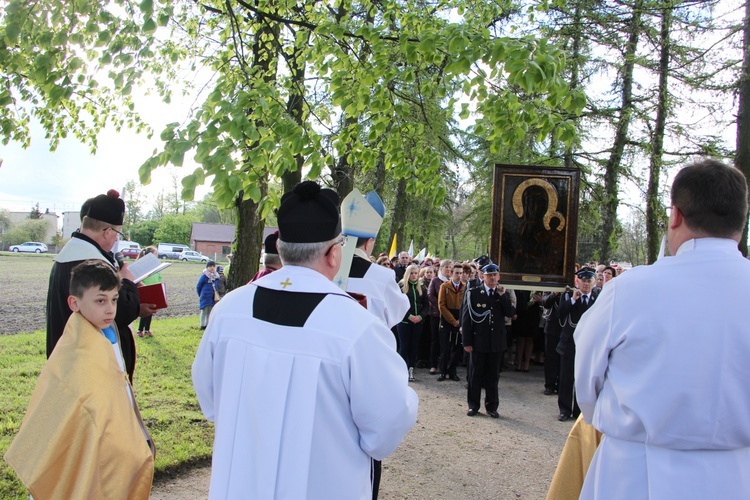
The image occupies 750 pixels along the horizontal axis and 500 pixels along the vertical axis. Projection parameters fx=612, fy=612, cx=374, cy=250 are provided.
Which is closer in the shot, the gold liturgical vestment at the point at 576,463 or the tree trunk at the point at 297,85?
the gold liturgical vestment at the point at 576,463

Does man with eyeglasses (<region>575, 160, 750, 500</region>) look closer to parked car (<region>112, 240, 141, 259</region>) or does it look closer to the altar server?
the altar server

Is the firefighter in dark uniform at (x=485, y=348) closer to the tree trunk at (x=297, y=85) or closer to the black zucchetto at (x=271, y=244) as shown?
the tree trunk at (x=297, y=85)

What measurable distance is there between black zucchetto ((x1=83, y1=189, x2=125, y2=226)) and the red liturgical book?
0.56m

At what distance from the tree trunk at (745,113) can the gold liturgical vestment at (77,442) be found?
36.7 ft

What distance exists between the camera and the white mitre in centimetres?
446

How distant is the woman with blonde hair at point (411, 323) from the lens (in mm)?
10820

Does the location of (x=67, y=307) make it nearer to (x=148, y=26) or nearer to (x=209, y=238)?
(x=148, y=26)

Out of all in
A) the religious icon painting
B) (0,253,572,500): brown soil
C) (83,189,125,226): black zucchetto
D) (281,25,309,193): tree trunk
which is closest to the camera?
(83,189,125,226): black zucchetto

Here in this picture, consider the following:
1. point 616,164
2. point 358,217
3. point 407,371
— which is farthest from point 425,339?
point 407,371

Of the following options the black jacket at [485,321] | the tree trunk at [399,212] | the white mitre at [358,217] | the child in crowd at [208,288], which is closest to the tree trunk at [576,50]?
the tree trunk at [399,212]

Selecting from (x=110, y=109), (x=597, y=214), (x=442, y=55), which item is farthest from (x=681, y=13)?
(x=110, y=109)

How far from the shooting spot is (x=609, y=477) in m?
2.37

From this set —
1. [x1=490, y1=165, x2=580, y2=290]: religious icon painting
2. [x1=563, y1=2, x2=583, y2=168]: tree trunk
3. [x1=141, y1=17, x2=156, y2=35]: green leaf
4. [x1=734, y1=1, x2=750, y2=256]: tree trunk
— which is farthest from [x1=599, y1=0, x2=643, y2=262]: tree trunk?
[x1=141, y1=17, x2=156, y2=35]: green leaf

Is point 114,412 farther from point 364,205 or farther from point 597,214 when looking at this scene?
point 597,214
